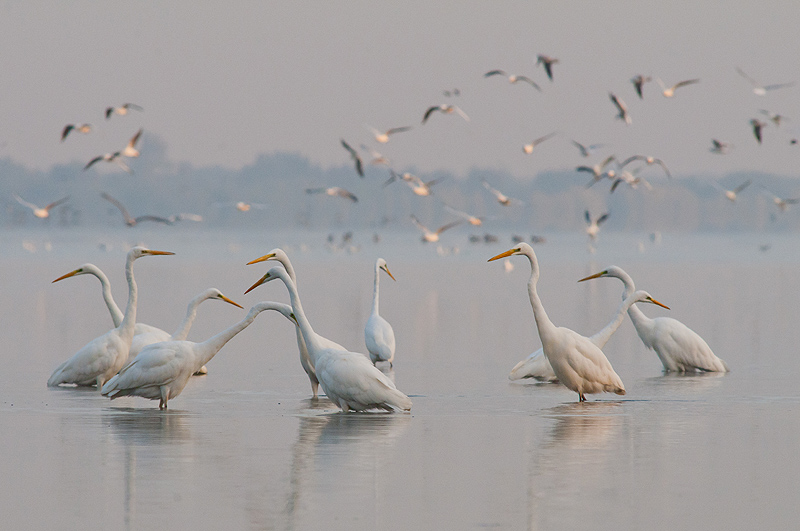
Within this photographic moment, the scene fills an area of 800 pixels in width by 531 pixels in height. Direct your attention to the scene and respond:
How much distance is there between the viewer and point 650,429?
1135 cm

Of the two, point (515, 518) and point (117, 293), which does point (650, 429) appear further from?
point (117, 293)

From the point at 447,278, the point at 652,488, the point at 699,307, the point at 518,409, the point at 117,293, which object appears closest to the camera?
the point at 652,488

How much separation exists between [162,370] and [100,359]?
2.05m

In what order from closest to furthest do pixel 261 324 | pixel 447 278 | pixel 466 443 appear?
1. pixel 466 443
2. pixel 261 324
3. pixel 447 278

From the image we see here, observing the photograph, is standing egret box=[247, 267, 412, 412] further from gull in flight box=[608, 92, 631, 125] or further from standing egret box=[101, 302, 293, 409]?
gull in flight box=[608, 92, 631, 125]

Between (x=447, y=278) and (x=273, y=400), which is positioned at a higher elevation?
(x=447, y=278)

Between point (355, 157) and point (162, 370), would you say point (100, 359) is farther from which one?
point (355, 157)

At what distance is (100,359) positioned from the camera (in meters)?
14.0

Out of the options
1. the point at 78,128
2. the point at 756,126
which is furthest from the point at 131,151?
the point at 756,126

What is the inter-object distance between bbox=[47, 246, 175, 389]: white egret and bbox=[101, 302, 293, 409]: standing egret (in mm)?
1411

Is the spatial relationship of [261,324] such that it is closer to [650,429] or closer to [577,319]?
[577,319]

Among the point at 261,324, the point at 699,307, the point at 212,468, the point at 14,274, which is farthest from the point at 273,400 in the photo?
the point at 14,274

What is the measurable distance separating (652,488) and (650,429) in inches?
105

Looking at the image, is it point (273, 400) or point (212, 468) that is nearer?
point (212, 468)
